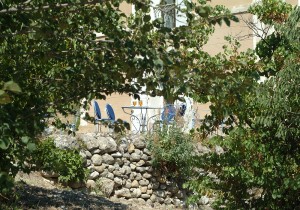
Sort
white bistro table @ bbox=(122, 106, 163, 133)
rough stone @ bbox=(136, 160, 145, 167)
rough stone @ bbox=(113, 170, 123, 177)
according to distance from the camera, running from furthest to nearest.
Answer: white bistro table @ bbox=(122, 106, 163, 133), rough stone @ bbox=(136, 160, 145, 167), rough stone @ bbox=(113, 170, 123, 177)

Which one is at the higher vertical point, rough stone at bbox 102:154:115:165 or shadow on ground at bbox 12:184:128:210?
rough stone at bbox 102:154:115:165

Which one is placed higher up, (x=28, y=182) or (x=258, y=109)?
(x=258, y=109)

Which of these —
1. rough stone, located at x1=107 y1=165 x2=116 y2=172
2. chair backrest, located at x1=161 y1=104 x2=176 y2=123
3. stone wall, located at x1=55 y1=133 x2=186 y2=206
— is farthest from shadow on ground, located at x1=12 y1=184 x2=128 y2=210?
chair backrest, located at x1=161 y1=104 x2=176 y2=123

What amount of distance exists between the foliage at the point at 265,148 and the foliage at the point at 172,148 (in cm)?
531

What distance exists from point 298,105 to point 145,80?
6.31ft

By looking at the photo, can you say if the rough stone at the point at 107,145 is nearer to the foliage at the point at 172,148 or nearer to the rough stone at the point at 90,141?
the rough stone at the point at 90,141

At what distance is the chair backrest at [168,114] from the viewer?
11695 mm

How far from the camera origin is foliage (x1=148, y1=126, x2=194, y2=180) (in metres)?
11.1

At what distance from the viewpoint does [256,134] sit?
5461 mm

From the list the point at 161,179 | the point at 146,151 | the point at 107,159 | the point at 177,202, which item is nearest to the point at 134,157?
the point at 146,151

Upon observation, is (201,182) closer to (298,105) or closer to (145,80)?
(298,105)

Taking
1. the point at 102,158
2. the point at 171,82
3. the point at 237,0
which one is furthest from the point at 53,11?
the point at 237,0

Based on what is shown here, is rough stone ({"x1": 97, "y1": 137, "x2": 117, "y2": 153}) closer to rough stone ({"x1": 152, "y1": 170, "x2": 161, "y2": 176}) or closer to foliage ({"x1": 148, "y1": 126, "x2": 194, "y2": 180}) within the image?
foliage ({"x1": 148, "y1": 126, "x2": 194, "y2": 180})

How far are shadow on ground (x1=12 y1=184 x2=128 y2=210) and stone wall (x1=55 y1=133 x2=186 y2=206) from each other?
1.90m
